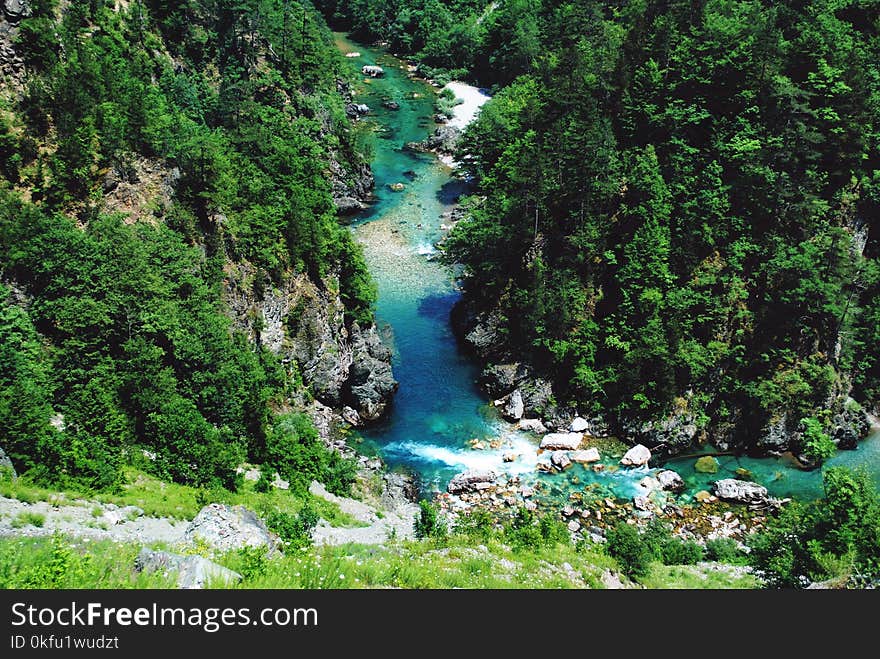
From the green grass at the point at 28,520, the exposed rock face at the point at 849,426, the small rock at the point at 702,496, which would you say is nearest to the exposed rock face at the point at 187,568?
the green grass at the point at 28,520

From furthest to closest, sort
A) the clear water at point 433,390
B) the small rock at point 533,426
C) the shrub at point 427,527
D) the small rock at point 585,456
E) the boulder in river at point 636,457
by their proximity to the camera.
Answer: the small rock at point 533,426 < the small rock at point 585,456 < the boulder in river at point 636,457 < the clear water at point 433,390 < the shrub at point 427,527

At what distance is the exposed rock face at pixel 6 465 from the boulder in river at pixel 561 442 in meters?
32.9

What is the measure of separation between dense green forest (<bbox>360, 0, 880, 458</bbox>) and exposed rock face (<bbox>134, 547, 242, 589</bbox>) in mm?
36675

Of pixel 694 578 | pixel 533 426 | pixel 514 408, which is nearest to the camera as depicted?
pixel 694 578

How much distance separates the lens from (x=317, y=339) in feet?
160

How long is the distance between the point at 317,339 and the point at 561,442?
62.2ft

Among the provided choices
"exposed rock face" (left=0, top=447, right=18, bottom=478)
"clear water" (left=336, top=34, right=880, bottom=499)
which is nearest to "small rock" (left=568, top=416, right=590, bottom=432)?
"clear water" (left=336, top=34, right=880, bottom=499)

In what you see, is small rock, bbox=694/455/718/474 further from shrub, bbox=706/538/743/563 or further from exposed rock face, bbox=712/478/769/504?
shrub, bbox=706/538/743/563

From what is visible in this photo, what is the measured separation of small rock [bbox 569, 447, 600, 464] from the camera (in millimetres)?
47406

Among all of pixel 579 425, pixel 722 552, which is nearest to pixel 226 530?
pixel 722 552

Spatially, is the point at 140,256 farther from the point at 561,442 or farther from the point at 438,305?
the point at 438,305

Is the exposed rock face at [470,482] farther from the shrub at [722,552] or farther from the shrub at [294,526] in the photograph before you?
the shrub at [294,526]

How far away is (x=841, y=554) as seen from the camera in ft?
97.7

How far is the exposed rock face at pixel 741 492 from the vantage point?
4459 cm
